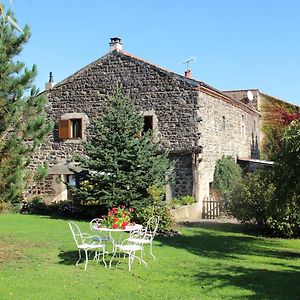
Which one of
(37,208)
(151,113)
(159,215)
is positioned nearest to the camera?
(159,215)

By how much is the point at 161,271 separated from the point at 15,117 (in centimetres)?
504

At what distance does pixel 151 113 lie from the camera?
23.5 metres

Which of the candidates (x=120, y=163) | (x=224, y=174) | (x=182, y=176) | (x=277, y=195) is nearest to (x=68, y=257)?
(x=277, y=195)

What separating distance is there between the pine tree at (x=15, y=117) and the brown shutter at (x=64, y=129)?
1278cm

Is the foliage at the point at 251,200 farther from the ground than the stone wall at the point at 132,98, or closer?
closer

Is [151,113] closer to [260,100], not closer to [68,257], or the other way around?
[68,257]

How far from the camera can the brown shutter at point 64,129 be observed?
2488cm

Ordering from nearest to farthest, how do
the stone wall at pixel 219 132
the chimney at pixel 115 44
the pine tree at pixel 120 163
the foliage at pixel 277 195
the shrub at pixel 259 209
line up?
the foliage at pixel 277 195, the shrub at pixel 259 209, the pine tree at pixel 120 163, the stone wall at pixel 219 132, the chimney at pixel 115 44

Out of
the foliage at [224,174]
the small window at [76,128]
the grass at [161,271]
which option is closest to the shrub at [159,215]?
the grass at [161,271]

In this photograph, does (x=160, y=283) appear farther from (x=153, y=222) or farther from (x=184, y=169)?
(x=184, y=169)

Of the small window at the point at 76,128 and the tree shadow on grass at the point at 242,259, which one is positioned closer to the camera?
the tree shadow on grass at the point at 242,259

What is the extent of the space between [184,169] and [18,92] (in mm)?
12324

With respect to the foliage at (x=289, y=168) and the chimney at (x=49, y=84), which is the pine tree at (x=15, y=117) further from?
the chimney at (x=49, y=84)

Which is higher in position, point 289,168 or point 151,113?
point 151,113
